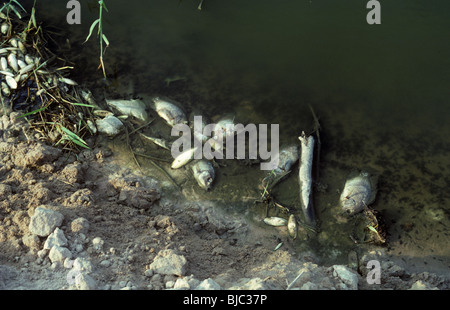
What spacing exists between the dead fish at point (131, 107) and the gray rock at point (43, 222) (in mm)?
1701

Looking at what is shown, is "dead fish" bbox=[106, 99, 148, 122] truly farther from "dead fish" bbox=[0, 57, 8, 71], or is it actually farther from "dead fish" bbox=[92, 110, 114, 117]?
"dead fish" bbox=[0, 57, 8, 71]

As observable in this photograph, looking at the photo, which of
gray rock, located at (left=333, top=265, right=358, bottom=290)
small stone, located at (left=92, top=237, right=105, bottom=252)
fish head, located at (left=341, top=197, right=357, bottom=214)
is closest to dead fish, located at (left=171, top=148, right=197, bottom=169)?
small stone, located at (left=92, top=237, right=105, bottom=252)

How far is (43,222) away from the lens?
2.88 metres

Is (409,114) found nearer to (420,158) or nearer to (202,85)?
(420,158)

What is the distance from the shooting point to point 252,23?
5.39 m

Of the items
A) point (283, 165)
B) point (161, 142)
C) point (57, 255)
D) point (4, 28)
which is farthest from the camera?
point (4, 28)

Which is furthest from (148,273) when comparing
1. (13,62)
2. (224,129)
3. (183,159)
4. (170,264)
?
(13,62)

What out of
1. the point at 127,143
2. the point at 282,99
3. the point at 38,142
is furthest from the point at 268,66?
the point at 38,142

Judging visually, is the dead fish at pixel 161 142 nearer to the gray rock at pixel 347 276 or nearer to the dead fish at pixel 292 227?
the dead fish at pixel 292 227

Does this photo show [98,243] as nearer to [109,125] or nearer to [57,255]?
[57,255]

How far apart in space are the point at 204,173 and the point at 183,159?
0.31 m

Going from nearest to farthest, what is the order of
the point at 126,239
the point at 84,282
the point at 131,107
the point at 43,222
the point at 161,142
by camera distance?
the point at 84,282 < the point at 43,222 < the point at 126,239 < the point at 161,142 < the point at 131,107

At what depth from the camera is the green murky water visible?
3.88 meters
